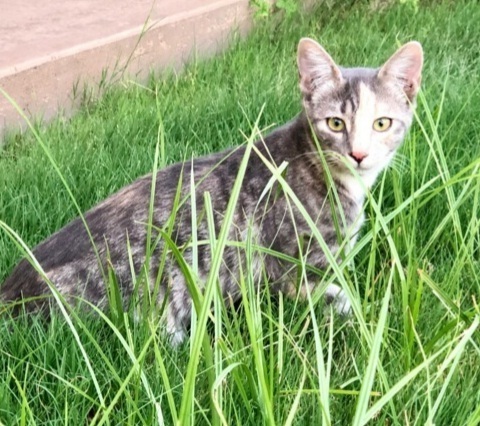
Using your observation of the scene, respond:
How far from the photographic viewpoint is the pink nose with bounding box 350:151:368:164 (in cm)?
236

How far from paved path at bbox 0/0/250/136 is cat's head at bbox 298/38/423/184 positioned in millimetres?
1073

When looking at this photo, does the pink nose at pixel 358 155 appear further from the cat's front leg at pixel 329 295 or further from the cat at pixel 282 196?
the cat's front leg at pixel 329 295

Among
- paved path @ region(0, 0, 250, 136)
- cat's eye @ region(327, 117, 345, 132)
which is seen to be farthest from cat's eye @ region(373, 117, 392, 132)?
paved path @ region(0, 0, 250, 136)

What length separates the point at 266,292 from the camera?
2.22 m

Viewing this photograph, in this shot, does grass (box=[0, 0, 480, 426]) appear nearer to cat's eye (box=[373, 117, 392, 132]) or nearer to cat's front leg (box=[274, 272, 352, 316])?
cat's front leg (box=[274, 272, 352, 316])

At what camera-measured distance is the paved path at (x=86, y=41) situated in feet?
11.7

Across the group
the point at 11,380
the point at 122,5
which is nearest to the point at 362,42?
the point at 122,5

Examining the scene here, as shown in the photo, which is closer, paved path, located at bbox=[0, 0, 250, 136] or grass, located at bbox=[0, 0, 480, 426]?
grass, located at bbox=[0, 0, 480, 426]

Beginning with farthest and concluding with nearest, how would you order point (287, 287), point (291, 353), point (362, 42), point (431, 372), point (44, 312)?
point (362, 42) → point (287, 287) → point (44, 312) → point (291, 353) → point (431, 372)

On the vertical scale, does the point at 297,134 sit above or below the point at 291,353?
above

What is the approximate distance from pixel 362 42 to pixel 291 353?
8.89 ft

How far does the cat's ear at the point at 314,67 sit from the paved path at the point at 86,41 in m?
1.03

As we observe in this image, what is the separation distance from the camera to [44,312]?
2141mm

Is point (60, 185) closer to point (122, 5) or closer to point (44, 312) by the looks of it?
point (44, 312)
